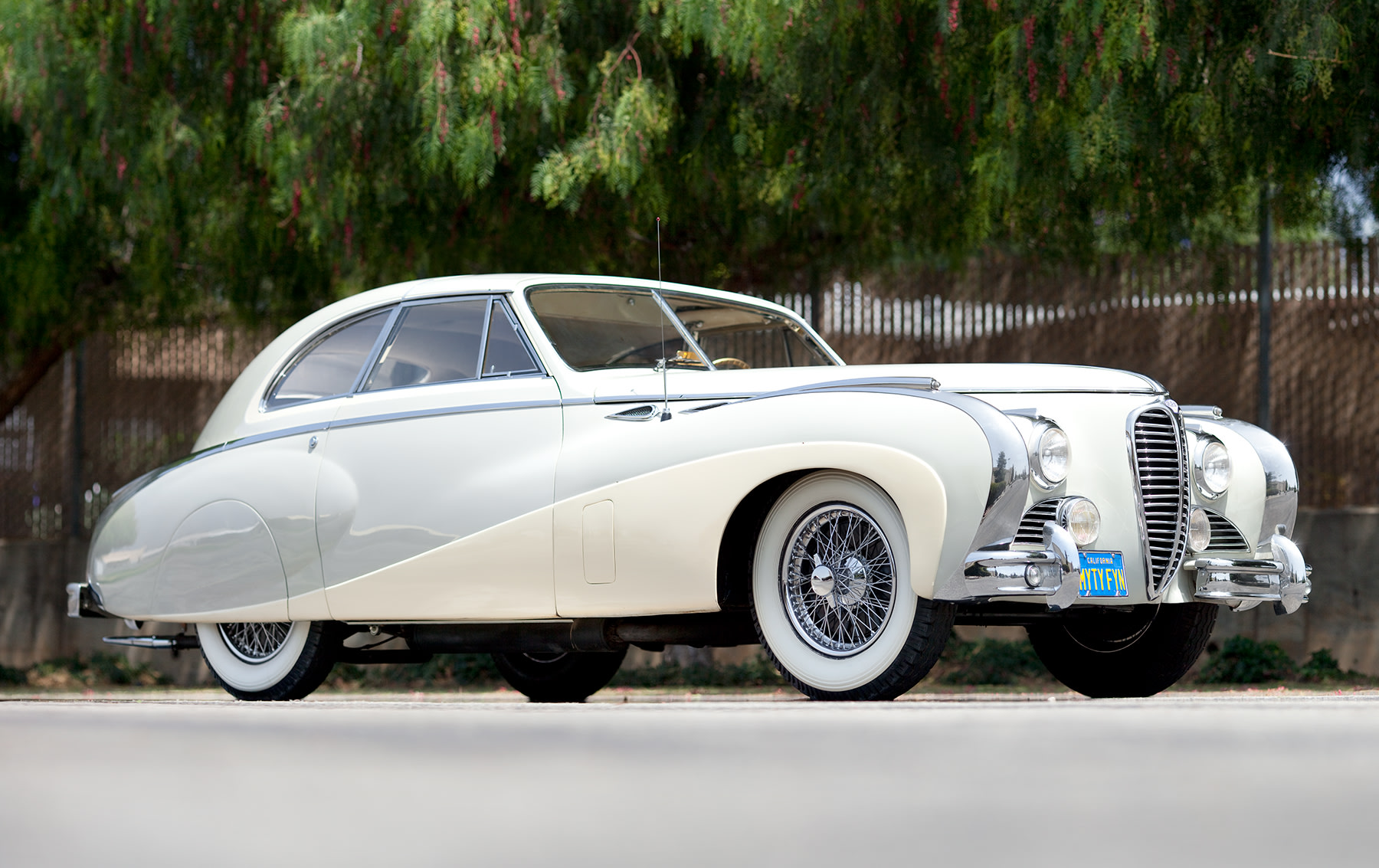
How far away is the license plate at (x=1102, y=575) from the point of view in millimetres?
5004

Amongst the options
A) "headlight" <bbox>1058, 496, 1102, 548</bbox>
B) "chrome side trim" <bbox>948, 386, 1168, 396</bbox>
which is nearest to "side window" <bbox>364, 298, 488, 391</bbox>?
"chrome side trim" <bbox>948, 386, 1168, 396</bbox>

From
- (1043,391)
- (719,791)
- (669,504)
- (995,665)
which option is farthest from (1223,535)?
(995,665)

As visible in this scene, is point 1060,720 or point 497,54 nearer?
point 1060,720

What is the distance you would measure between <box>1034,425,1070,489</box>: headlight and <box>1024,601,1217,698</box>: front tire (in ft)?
2.97

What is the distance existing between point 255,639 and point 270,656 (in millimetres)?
183

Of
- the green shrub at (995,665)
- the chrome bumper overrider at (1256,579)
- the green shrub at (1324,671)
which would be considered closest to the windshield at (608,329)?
the chrome bumper overrider at (1256,579)

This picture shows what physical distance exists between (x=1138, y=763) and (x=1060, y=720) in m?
0.27

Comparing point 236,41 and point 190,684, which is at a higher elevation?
point 236,41

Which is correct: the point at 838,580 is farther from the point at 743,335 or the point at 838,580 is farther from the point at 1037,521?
the point at 743,335

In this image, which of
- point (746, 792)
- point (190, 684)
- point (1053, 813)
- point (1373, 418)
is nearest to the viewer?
point (1053, 813)

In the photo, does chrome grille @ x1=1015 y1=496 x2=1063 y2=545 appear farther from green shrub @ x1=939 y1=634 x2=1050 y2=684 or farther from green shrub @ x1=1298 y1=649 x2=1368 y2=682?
green shrub @ x1=1298 y1=649 x2=1368 y2=682

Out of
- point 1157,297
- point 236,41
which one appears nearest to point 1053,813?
point 236,41

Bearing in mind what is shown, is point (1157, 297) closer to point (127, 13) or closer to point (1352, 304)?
point (1352, 304)

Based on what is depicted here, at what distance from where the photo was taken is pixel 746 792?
8.96ft
